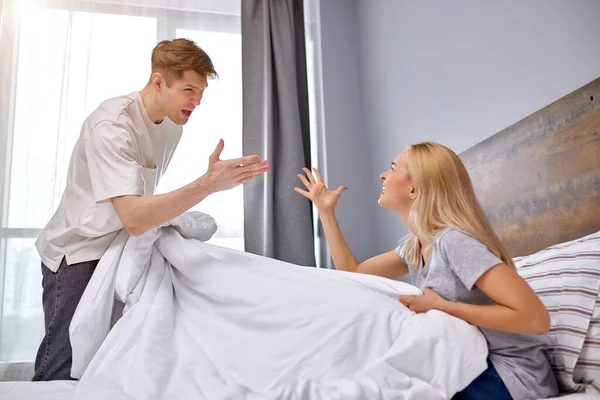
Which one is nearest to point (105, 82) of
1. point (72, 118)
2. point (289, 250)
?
point (72, 118)

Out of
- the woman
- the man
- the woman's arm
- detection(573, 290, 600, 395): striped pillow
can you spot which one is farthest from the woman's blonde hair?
the man

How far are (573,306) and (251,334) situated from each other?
0.72 meters

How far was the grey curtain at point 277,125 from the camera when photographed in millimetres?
2947

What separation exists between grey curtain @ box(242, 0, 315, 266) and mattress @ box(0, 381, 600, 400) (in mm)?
1753

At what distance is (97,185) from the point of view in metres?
1.43

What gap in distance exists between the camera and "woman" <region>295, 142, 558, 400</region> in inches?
40.0

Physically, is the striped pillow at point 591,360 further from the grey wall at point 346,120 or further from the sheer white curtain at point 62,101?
the sheer white curtain at point 62,101

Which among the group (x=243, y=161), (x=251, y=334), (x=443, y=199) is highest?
(x=243, y=161)

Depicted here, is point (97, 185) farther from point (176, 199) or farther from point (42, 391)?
point (42, 391)

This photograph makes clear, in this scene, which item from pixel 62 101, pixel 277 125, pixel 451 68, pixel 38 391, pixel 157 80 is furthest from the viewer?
pixel 277 125

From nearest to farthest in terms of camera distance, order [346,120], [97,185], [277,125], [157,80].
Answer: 1. [97,185]
2. [157,80]
3. [277,125]
4. [346,120]

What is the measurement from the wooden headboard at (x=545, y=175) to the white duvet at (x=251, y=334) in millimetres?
541

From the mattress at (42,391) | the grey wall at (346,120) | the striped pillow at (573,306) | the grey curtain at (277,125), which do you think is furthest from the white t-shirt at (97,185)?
the grey wall at (346,120)

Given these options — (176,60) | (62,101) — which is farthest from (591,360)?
(62,101)
